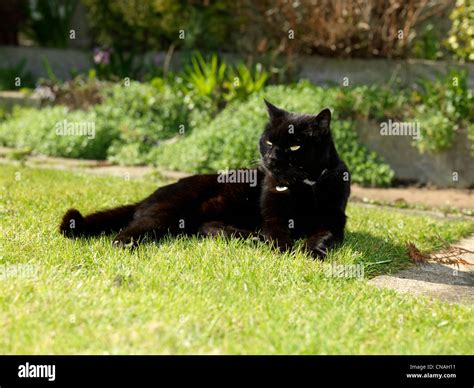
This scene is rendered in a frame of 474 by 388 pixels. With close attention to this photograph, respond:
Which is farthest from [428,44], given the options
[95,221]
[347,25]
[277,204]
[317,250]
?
[95,221]

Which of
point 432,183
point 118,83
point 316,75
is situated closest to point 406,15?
point 316,75

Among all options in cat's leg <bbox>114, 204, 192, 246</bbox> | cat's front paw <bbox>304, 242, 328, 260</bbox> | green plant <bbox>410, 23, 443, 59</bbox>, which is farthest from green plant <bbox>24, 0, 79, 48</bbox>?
cat's front paw <bbox>304, 242, 328, 260</bbox>

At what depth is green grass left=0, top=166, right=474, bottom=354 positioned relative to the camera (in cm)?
294

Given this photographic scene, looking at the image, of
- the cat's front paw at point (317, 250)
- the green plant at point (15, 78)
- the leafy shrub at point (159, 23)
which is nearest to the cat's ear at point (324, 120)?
the cat's front paw at point (317, 250)

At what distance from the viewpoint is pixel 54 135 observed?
9.62m

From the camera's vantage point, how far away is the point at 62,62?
12.6 metres

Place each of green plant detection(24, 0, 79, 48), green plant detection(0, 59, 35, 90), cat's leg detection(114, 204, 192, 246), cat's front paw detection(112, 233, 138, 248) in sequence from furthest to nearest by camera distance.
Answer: green plant detection(24, 0, 79, 48), green plant detection(0, 59, 35, 90), cat's leg detection(114, 204, 192, 246), cat's front paw detection(112, 233, 138, 248)

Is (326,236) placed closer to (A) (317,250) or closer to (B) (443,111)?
(A) (317,250)

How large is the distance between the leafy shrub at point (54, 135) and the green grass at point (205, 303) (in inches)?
184

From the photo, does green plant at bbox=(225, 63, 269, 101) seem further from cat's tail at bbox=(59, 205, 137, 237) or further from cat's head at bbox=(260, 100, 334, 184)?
cat's tail at bbox=(59, 205, 137, 237)

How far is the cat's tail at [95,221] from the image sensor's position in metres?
4.54

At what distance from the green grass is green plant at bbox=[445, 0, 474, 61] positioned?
5.01 meters
